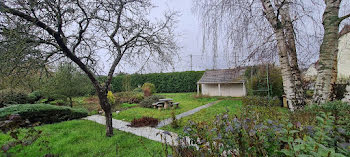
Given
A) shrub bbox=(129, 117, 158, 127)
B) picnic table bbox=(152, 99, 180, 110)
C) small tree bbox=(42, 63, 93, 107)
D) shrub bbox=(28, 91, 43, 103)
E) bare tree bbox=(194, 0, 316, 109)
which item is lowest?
shrub bbox=(129, 117, 158, 127)

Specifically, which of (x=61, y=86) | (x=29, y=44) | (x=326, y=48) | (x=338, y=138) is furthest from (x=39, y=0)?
(x=61, y=86)

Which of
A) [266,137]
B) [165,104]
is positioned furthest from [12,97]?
[266,137]

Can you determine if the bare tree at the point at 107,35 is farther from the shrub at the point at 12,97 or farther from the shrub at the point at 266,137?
the shrub at the point at 12,97

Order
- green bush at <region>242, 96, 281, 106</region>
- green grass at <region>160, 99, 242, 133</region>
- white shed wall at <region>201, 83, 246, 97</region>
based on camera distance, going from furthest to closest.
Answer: white shed wall at <region>201, 83, 246, 97</region> → green bush at <region>242, 96, 281, 106</region> → green grass at <region>160, 99, 242, 133</region>

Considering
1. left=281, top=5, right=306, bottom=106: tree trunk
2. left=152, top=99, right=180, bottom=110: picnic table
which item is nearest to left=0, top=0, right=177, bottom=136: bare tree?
left=281, top=5, right=306, bottom=106: tree trunk

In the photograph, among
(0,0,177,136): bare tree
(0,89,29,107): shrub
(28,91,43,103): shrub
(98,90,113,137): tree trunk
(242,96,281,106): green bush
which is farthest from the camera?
(28,91,43,103): shrub

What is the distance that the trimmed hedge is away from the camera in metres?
4.95

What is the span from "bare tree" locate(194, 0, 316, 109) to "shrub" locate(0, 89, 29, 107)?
10239 millimetres

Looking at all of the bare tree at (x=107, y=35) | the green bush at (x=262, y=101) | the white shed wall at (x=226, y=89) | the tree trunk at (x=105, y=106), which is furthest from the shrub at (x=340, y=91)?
the tree trunk at (x=105, y=106)

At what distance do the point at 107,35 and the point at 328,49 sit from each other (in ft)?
16.7

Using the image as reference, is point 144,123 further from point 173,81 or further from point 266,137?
point 173,81

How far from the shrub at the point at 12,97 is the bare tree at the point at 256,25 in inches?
403

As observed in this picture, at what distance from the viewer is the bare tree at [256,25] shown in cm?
266

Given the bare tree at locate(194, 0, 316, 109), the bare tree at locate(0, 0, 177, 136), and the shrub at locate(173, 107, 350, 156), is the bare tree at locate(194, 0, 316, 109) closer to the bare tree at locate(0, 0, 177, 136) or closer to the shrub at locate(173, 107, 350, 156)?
the shrub at locate(173, 107, 350, 156)
